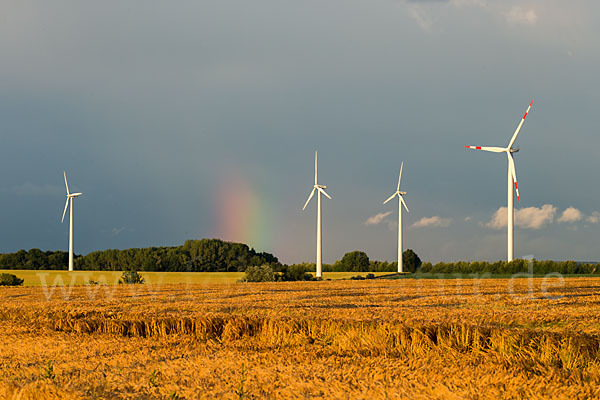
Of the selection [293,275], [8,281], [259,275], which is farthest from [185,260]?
[8,281]

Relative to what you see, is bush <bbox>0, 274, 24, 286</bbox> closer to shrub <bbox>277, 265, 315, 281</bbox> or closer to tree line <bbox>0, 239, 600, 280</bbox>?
shrub <bbox>277, 265, 315, 281</bbox>

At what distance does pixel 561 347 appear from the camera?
10789 millimetres

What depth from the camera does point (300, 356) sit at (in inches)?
407

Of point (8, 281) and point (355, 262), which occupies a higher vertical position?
point (355, 262)

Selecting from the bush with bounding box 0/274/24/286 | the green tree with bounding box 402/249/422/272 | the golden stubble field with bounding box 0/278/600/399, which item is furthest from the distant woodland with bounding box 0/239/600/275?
the golden stubble field with bounding box 0/278/600/399

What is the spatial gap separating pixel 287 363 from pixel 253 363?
0.58 meters

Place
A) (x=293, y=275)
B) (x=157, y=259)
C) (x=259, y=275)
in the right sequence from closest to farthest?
(x=259, y=275) < (x=293, y=275) < (x=157, y=259)

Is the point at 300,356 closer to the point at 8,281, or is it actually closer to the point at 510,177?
the point at 8,281

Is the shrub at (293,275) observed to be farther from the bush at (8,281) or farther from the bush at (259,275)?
the bush at (8,281)

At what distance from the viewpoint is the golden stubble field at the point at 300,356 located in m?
7.75

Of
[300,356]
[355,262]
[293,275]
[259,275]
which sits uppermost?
[300,356]

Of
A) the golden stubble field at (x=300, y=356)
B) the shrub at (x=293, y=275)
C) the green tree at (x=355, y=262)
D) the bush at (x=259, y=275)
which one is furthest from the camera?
the green tree at (x=355, y=262)

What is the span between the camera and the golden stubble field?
7754 millimetres

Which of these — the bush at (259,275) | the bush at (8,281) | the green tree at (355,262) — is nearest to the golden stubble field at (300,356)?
the bush at (8,281)
